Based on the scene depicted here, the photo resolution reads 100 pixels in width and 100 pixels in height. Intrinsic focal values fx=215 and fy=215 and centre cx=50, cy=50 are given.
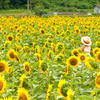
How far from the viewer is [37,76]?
3.08 meters

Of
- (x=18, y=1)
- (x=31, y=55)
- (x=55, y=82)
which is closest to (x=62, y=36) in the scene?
(x=31, y=55)

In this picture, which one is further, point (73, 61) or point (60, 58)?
point (60, 58)

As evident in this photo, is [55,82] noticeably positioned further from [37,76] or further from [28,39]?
[28,39]

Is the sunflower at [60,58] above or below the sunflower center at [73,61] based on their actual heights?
below

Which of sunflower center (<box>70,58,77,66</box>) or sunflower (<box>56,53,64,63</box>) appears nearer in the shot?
sunflower center (<box>70,58,77,66</box>)

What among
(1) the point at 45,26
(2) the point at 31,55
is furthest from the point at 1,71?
(1) the point at 45,26

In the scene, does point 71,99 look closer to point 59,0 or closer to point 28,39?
point 28,39

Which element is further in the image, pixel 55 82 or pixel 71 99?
pixel 55 82

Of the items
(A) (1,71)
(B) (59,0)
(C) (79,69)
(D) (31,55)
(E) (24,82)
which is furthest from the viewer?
(B) (59,0)

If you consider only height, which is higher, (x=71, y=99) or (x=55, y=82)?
(x=71, y=99)

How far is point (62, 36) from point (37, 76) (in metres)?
3.57

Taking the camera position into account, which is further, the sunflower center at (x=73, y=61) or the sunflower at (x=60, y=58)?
the sunflower at (x=60, y=58)

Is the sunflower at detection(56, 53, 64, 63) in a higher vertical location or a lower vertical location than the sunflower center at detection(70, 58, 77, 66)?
lower

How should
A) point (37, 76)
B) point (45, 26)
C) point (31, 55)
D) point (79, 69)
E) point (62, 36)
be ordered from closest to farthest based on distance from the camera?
point (37, 76), point (79, 69), point (31, 55), point (62, 36), point (45, 26)
